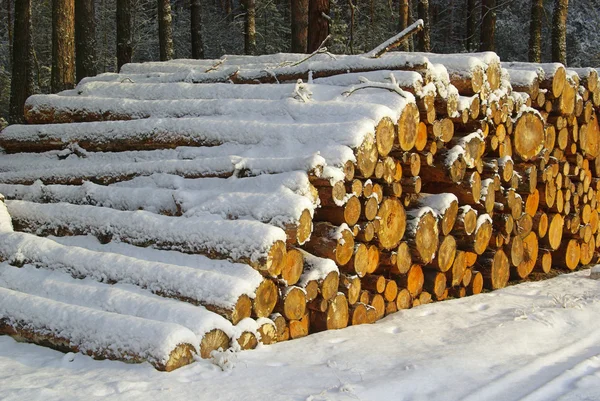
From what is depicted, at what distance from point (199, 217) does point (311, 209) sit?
0.91 metres

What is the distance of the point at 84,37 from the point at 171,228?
853 centimetres

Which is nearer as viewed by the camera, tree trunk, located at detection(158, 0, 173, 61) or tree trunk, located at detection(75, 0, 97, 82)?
tree trunk, located at detection(75, 0, 97, 82)

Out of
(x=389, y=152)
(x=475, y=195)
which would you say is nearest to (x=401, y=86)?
(x=389, y=152)

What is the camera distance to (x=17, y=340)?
501cm

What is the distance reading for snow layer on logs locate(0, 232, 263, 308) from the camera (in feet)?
15.1

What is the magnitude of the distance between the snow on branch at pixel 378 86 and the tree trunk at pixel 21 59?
33.8 ft

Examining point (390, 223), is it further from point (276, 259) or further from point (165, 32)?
point (165, 32)

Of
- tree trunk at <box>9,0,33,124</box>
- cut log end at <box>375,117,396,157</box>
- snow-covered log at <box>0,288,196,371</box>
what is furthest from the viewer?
tree trunk at <box>9,0,33,124</box>

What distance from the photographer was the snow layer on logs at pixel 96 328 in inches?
164

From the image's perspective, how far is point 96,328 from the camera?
4480 millimetres

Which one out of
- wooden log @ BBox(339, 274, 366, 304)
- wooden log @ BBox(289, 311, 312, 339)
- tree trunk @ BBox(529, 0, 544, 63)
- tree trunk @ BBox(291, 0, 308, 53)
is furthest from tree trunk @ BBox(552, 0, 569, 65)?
wooden log @ BBox(289, 311, 312, 339)

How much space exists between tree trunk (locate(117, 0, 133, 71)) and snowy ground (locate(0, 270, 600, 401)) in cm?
1111

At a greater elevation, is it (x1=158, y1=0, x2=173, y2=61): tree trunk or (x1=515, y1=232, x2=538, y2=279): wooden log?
(x1=158, y1=0, x2=173, y2=61): tree trunk

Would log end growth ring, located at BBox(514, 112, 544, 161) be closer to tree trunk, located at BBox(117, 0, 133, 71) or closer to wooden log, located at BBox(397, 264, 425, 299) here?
wooden log, located at BBox(397, 264, 425, 299)
